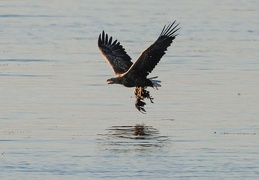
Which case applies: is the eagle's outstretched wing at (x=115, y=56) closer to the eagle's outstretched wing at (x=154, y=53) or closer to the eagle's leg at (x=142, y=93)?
the eagle's leg at (x=142, y=93)

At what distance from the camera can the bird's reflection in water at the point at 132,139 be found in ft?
41.2

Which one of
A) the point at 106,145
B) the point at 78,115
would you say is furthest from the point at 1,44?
the point at 106,145

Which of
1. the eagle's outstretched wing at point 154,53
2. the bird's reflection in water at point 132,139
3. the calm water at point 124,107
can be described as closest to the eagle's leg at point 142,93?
the calm water at point 124,107

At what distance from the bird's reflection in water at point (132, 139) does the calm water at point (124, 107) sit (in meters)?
0.01

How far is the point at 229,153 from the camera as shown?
1215cm

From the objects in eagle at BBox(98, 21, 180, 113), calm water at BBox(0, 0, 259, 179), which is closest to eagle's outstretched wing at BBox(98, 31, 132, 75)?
eagle at BBox(98, 21, 180, 113)

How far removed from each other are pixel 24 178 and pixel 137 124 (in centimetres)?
358

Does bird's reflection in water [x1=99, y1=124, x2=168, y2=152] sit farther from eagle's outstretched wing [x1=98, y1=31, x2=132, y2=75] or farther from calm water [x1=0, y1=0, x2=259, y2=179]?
eagle's outstretched wing [x1=98, y1=31, x2=132, y2=75]

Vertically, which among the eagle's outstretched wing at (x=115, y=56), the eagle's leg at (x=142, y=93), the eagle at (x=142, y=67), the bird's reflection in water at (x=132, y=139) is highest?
the eagle's outstretched wing at (x=115, y=56)

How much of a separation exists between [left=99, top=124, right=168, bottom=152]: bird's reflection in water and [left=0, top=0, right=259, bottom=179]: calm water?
0.04ft

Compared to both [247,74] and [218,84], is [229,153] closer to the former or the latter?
[218,84]

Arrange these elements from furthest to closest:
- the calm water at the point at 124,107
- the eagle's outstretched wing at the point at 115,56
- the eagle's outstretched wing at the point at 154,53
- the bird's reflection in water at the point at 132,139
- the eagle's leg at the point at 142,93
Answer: the eagle's outstretched wing at the point at 115,56 < the eagle's leg at the point at 142,93 < the eagle's outstretched wing at the point at 154,53 < the bird's reflection in water at the point at 132,139 < the calm water at the point at 124,107

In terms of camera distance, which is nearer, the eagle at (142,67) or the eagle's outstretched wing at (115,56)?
the eagle at (142,67)

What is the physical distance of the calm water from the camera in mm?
11602
